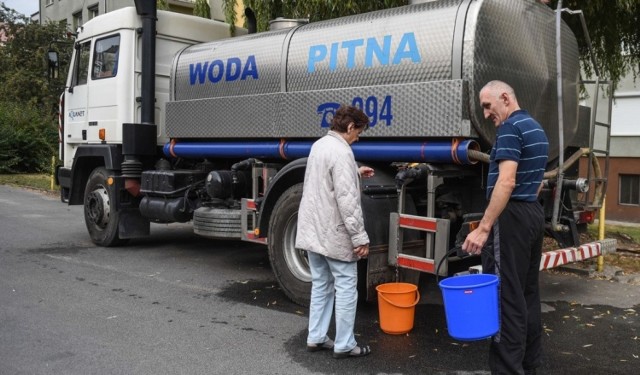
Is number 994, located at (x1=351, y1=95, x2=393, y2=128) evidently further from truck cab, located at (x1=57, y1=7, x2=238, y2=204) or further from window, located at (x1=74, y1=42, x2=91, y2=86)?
window, located at (x1=74, y1=42, x2=91, y2=86)

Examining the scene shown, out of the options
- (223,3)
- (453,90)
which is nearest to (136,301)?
(453,90)

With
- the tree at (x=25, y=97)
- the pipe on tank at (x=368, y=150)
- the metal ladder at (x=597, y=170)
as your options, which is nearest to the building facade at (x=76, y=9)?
the tree at (x=25, y=97)

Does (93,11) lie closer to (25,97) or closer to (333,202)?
(25,97)

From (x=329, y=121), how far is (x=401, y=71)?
0.90 m

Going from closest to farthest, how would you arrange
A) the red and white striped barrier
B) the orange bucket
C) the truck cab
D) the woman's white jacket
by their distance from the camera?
the woman's white jacket, the orange bucket, the red and white striped barrier, the truck cab

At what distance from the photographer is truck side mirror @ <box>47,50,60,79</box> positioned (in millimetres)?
9484

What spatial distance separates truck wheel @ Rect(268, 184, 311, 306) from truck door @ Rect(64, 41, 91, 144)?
176 inches

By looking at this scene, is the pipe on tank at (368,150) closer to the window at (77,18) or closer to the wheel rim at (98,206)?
the wheel rim at (98,206)

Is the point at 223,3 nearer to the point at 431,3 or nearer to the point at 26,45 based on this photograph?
the point at 431,3

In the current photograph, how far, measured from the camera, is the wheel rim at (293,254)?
601cm

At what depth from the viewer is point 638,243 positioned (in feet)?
29.8

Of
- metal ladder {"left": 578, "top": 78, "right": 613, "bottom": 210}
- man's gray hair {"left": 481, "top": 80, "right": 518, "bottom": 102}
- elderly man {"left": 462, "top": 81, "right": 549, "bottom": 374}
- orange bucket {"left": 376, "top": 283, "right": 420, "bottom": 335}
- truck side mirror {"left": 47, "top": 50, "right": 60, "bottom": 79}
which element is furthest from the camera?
truck side mirror {"left": 47, "top": 50, "right": 60, "bottom": 79}

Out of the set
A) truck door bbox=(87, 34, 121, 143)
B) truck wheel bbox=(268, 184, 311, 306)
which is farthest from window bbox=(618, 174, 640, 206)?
truck door bbox=(87, 34, 121, 143)

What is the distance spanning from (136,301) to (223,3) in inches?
242
